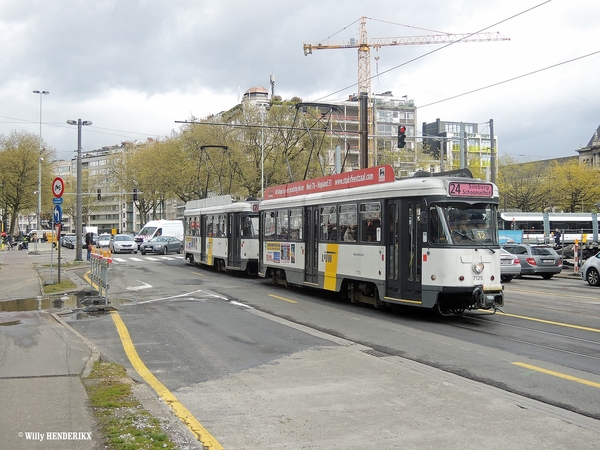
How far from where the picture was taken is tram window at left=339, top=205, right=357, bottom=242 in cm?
1561

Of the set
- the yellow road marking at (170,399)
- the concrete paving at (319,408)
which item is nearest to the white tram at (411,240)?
the concrete paving at (319,408)

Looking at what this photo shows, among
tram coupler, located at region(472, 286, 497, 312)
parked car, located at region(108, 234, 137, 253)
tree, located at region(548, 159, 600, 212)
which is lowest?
tram coupler, located at region(472, 286, 497, 312)

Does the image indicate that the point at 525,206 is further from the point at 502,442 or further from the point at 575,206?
the point at 502,442

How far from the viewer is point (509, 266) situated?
81.4 feet

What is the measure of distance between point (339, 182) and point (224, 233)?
10803 mm

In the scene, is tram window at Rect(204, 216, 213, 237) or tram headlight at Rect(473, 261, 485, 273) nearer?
tram headlight at Rect(473, 261, 485, 273)

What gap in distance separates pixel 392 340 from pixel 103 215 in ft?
520

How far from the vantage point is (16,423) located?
18.3 feet

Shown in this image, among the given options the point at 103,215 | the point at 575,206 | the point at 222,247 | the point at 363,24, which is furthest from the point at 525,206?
the point at 103,215

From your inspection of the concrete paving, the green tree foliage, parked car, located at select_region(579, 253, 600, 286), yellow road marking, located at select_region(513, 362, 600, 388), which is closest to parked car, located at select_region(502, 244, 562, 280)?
parked car, located at select_region(579, 253, 600, 286)

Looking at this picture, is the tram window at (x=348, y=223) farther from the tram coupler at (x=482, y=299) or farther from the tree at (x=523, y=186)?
the tree at (x=523, y=186)

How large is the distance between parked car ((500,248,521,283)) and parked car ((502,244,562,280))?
50.0 inches

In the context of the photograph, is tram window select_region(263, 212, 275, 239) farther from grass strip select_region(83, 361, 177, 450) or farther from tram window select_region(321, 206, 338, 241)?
grass strip select_region(83, 361, 177, 450)

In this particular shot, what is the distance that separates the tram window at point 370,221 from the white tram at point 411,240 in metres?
0.02
